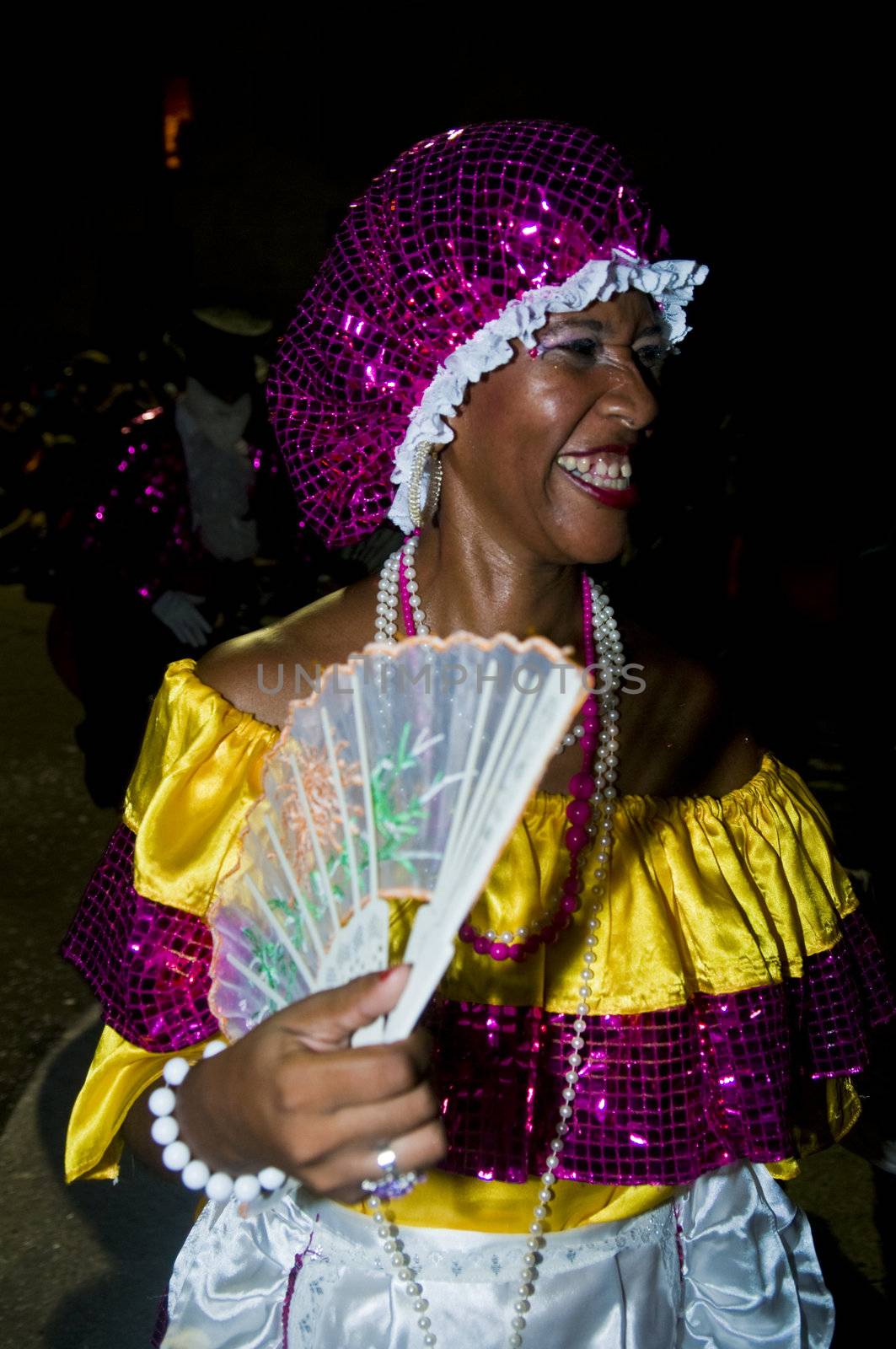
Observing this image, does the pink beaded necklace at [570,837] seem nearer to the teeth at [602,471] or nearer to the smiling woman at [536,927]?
the smiling woman at [536,927]

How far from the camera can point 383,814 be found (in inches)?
36.5

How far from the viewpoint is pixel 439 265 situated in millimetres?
1417

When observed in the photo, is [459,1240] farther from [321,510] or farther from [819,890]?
[321,510]

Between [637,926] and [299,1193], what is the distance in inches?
18.9

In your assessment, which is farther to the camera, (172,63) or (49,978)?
(172,63)

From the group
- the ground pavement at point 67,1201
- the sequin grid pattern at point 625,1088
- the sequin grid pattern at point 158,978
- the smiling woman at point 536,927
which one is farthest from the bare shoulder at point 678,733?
the ground pavement at point 67,1201

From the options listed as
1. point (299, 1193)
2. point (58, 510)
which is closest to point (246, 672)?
point (299, 1193)

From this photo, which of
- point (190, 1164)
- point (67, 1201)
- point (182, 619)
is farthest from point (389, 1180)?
point (182, 619)

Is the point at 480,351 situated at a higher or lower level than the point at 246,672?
higher

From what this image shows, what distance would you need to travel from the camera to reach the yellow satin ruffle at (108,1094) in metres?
1.33

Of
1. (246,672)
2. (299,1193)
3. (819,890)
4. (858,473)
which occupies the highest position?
(246,672)

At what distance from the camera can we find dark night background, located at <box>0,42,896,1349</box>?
3.77 metres

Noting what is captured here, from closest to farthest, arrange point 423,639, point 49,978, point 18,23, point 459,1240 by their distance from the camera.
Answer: point 423,639, point 459,1240, point 49,978, point 18,23

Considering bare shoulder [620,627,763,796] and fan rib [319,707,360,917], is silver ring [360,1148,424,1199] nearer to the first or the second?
fan rib [319,707,360,917]
